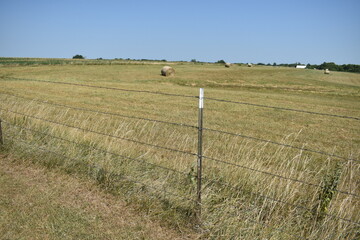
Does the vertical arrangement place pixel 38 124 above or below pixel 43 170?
above

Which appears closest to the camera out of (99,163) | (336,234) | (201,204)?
(336,234)

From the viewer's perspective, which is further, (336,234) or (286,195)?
(286,195)

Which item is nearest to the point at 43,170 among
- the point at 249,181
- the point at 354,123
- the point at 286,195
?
the point at 249,181

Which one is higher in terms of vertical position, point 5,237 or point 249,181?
point 249,181

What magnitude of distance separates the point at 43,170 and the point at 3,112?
392 centimetres

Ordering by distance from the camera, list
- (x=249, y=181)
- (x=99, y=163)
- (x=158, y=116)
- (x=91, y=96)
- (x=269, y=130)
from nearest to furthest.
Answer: (x=249, y=181) → (x=99, y=163) → (x=269, y=130) → (x=158, y=116) → (x=91, y=96)

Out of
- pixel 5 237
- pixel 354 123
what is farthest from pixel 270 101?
pixel 5 237

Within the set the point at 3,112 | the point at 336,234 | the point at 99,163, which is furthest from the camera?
the point at 3,112

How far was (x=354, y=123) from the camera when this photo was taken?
13961 mm

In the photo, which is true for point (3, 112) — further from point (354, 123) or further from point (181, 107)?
point (354, 123)

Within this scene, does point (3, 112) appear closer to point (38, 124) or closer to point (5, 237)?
point (38, 124)

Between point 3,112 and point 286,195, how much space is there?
7.75 metres

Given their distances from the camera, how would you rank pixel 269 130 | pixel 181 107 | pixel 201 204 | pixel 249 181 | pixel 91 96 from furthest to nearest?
1. pixel 91 96
2. pixel 181 107
3. pixel 269 130
4. pixel 249 181
5. pixel 201 204

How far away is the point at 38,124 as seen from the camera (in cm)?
757
